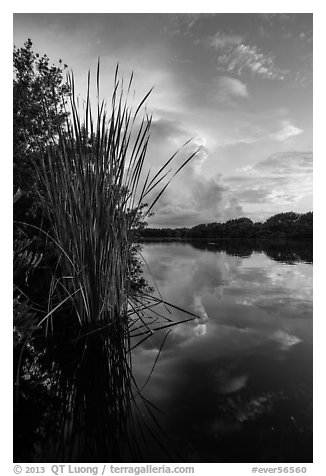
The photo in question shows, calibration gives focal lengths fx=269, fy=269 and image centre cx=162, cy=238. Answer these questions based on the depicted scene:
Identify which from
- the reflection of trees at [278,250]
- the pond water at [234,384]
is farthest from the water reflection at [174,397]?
the reflection of trees at [278,250]

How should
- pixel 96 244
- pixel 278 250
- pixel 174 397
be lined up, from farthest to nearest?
pixel 278 250 < pixel 96 244 < pixel 174 397

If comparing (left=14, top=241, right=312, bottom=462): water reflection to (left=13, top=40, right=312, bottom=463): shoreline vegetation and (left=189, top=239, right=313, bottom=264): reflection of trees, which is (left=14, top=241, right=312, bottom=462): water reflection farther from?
(left=189, top=239, right=313, bottom=264): reflection of trees

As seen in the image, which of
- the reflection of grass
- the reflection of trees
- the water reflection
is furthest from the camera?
the reflection of trees

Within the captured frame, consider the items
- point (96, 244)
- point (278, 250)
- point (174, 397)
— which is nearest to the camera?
point (174, 397)

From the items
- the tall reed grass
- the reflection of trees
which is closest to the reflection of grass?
the tall reed grass

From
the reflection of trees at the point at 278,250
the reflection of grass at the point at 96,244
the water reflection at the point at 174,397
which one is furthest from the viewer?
the reflection of trees at the point at 278,250

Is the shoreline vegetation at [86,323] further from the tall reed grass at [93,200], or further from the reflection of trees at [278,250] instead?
the reflection of trees at [278,250]

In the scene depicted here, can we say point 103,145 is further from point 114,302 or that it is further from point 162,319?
point 162,319

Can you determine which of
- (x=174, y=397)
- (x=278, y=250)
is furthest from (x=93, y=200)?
(x=278, y=250)

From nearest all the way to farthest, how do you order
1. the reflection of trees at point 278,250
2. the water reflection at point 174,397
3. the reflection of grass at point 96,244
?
the water reflection at point 174,397 < the reflection of grass at point 96,244 < the reflection of trees at point 278,250

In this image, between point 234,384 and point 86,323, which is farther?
point 86,323

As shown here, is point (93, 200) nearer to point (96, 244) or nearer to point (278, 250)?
point (96, 244)
